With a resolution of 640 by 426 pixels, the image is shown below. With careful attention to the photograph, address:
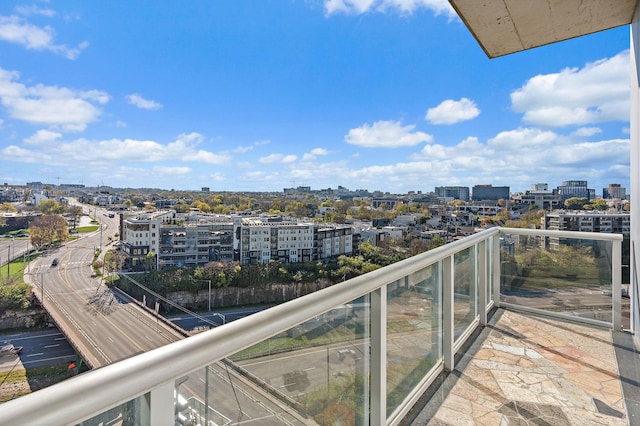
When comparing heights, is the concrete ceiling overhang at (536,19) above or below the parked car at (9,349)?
above

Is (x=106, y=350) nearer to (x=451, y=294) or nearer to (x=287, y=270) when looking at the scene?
(x=287, y=270)

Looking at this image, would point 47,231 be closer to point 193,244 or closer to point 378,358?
point 193,244

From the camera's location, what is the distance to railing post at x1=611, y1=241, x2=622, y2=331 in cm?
278

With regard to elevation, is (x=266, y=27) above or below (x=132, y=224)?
above

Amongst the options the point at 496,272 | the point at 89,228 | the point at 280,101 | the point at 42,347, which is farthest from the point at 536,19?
the point at 280,101

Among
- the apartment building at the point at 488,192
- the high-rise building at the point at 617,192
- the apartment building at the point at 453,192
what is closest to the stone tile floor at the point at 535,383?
the high-rise building at the point at 617,192

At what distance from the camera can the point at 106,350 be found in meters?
14.6

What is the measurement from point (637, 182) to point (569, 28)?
49.6 inches

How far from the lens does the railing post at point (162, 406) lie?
60cm

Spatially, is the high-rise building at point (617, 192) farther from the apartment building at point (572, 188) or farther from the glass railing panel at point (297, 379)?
the apartment building at point (572, 188)

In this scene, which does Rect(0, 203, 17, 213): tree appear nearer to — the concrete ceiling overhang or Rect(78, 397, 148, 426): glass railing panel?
the concrete ceiling overhang

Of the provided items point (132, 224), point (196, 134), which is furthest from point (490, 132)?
point (132, 224)

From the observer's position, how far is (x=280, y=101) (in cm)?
5081

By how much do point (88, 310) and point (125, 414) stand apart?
2279 centimetres
